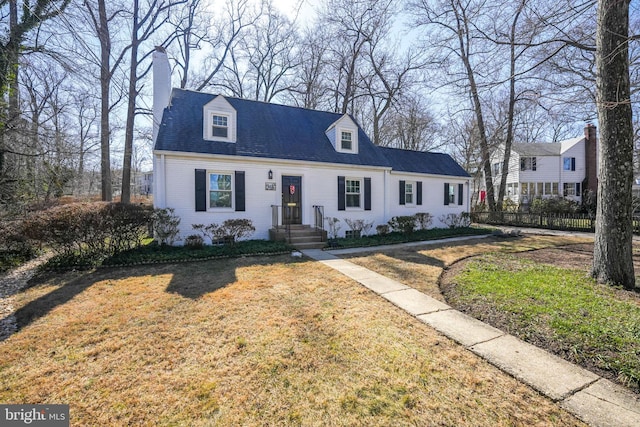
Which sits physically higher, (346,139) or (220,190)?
(346,139)

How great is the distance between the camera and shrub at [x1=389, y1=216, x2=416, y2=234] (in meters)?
12.7

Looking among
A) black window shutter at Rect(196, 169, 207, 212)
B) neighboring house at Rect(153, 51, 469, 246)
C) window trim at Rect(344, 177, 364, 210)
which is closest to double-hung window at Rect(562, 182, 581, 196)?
neighboring house at Rect(153, 51, 469, 246)

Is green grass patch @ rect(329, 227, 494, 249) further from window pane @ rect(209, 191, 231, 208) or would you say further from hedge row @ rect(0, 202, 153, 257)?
hedge row @ rect(0, 202, 153, 257)

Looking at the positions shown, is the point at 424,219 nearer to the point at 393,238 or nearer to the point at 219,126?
the point at 393,238

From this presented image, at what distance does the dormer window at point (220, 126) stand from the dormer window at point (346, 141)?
17.4ft

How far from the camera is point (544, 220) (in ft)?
52.3

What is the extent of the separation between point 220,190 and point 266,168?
1.98 m

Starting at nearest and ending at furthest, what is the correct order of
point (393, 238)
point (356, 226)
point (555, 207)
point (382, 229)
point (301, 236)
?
point (301, 236)
point (393, 238)
point (356, 226)
point (382, 229)
point (555, 207)

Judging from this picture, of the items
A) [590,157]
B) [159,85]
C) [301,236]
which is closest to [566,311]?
[301,236]

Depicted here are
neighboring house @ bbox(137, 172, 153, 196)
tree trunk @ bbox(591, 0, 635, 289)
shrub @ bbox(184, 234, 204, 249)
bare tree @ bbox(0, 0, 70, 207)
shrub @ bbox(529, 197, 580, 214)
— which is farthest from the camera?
neighboring house @ bbox(137, 172, 153, 196)

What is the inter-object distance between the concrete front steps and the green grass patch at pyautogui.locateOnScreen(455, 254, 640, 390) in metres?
5.27

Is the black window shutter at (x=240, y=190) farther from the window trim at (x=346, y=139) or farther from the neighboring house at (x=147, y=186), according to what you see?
the neighboring house at (x=147, y=186)

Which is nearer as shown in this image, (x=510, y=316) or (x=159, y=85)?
(x=510, y=316)

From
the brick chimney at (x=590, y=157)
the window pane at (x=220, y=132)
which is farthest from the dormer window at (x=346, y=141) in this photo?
the brick chimney at (x=590, y=157)
